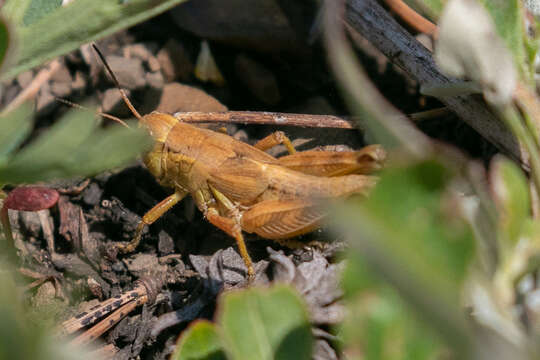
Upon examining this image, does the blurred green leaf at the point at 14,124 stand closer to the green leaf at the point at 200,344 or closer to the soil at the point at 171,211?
the green leaf at the point at 200,344

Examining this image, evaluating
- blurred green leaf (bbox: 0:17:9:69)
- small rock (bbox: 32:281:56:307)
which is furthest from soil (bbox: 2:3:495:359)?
blurred green leaf (bbox: 0:17:9:69)

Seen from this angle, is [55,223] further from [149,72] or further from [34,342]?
[34,342]

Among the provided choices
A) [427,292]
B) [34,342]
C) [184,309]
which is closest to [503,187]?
[427,292]

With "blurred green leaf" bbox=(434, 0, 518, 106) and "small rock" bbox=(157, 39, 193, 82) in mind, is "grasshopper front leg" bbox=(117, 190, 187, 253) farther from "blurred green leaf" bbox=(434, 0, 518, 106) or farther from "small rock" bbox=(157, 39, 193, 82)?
"blurred green leaf" bbox=(434, 0, 518, 106)

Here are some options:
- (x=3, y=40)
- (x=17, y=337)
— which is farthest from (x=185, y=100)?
(x=17, y=337)

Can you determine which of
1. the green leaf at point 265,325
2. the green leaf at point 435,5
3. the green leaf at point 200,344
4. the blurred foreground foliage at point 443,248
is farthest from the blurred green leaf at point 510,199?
the green leaf at point 435,5
